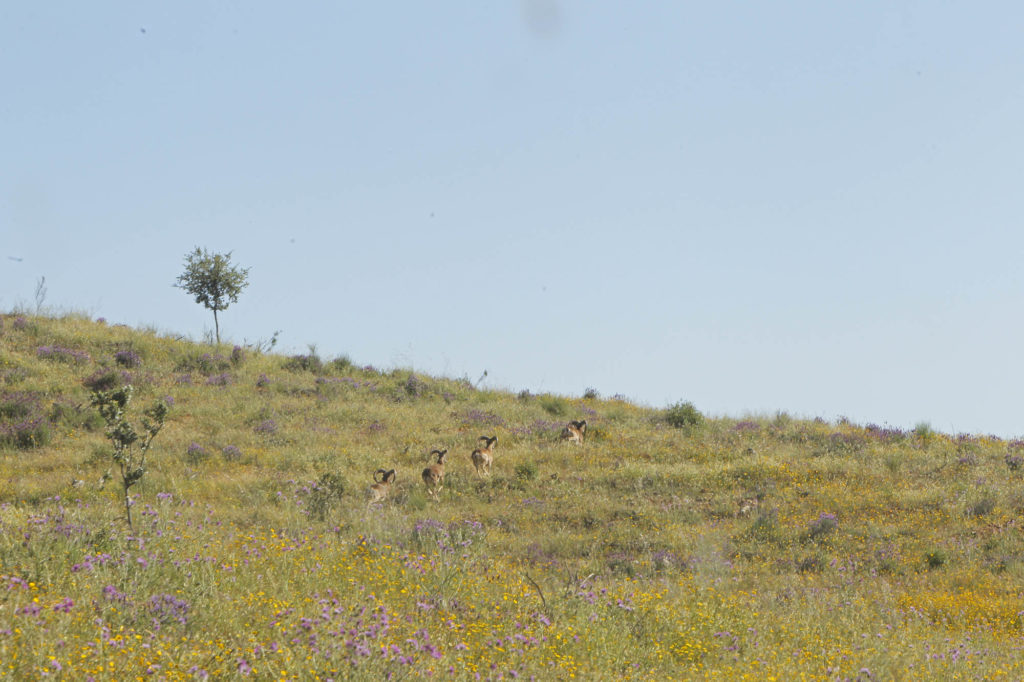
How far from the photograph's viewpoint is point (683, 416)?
24609mm

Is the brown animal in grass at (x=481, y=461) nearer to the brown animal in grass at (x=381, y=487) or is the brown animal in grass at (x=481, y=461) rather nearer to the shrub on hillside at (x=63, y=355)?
the brown animal in grass at (x=381, y=487)

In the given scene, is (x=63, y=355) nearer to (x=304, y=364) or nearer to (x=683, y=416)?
(x=304, y=364)

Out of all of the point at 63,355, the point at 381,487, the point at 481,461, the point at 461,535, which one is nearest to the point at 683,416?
the point at 481,461

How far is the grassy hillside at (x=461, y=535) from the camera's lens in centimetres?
664

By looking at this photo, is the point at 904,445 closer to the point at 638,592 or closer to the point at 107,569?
the point at 638,592

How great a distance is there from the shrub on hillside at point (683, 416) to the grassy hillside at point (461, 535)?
1.32ft

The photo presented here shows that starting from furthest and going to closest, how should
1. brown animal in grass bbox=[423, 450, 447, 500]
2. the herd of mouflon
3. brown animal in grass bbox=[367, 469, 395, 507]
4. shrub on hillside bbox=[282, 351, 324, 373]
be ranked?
shrub on hillside bbox=[282, 351, 324, 373], brown animal in grass bbox=[423, 450, 447, 500], the herd of mouflon, brown animal in grass bbox=[367, 469, 395, 507]

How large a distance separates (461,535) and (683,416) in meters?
13.5

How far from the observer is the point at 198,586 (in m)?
7.22

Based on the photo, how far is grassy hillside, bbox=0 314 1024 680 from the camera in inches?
262

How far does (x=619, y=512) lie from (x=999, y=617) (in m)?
6.96

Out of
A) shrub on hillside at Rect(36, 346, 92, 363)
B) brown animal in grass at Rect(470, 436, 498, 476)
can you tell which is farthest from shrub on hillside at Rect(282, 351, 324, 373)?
brown animal in grass at Rect(470, 436, 498, 476)

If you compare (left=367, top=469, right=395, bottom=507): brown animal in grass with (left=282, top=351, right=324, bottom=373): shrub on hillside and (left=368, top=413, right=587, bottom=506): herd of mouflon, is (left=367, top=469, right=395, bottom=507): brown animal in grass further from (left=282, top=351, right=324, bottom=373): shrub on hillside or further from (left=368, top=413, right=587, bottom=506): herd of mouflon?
(left=282, top=351, right=324, bottom=373): shrub on hillside

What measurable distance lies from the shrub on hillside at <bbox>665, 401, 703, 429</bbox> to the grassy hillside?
1.32 feet
